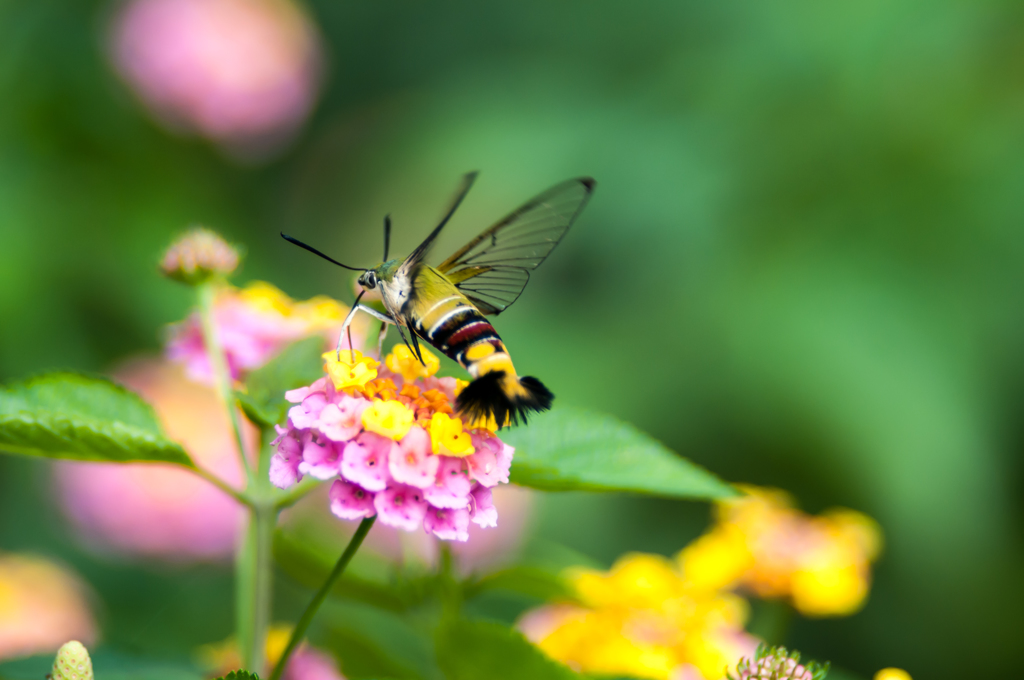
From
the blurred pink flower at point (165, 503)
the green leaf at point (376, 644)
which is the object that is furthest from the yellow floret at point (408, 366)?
the blurred pink flower at point (165, 503)

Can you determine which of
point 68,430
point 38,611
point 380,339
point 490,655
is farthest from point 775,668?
point 38,611

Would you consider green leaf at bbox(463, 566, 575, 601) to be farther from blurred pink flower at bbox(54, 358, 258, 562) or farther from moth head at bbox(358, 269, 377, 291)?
blurred pink flower at bbox(54, 358, 258, 562)

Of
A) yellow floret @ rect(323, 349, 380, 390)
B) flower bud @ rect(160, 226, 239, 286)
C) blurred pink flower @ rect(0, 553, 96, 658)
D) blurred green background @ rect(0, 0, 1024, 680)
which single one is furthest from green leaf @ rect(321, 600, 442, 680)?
blurred green background @ rect(0, 0, 1024, 680)

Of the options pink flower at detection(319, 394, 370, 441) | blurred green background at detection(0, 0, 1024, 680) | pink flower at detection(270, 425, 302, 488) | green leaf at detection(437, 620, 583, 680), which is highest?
blurred green background at detection(0, 0, 1024, 680)

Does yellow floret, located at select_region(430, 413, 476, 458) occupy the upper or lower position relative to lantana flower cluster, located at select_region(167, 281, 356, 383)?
lower

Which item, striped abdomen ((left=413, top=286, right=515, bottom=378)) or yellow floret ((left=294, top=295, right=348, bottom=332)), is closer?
striped abdomen ((left=413, top=286, right=515, bottom=378))

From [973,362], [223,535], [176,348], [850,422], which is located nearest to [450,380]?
[176,348]

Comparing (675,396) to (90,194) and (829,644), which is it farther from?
(90,194)
